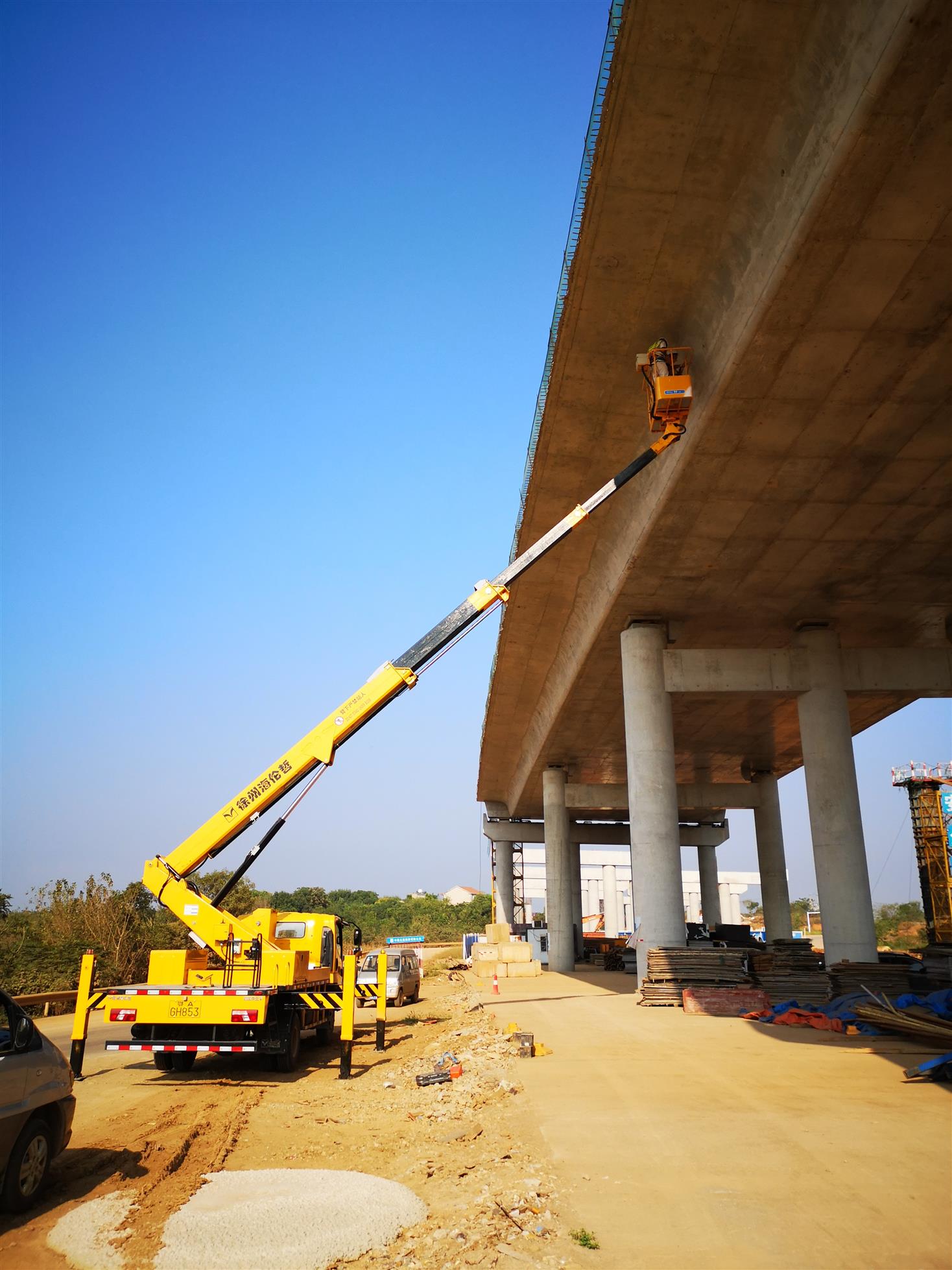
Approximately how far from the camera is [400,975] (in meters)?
23.7

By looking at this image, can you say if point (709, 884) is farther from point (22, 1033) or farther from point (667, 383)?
point (22, 1033)

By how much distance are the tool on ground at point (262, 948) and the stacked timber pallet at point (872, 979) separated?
10023mm

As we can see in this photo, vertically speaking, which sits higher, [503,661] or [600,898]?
[503,661]

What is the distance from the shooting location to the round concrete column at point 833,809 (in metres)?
20.3

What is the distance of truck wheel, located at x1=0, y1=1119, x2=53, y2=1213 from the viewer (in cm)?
595

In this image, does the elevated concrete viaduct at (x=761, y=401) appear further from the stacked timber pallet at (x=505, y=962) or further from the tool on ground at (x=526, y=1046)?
the stacked timber pallet at (x=505, y=962)

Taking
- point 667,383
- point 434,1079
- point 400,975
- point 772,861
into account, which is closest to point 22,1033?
point 434,1079

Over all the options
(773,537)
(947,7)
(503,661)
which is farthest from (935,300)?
(503,661)

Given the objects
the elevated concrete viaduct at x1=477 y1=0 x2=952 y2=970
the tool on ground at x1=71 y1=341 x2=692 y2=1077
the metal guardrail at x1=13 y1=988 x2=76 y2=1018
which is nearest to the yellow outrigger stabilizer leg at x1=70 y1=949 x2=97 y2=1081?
the tool on ground at x1=71 y1=341 x2=692 y2=1077

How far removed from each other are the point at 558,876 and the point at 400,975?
15961 mm

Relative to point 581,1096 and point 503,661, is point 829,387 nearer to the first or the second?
point 581,1096

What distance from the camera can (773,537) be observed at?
711 inches

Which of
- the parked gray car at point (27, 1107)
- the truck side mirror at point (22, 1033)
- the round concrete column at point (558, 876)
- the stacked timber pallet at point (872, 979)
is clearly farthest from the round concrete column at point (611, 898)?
the truck side mirror at point (22, 1033)

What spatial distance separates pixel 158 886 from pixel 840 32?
46.0 feet
